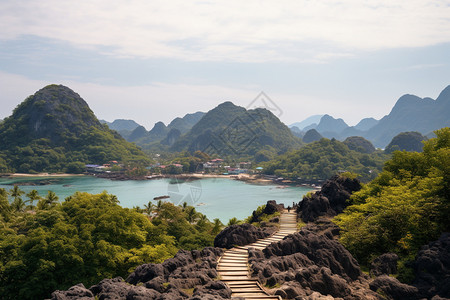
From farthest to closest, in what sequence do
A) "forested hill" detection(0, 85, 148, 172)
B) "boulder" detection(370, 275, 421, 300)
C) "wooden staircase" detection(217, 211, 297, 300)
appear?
"forested hill" detection(0, 85, 148, 172) < "wooden staircase" detection(217, 211, 297, 300) < "boulder" detection(370, 275, 421, 300)

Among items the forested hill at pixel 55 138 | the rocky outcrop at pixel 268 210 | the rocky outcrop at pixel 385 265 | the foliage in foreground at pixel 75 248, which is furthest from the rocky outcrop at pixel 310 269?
the forested hill at pixel 55 138

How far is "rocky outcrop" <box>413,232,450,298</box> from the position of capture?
35.2 feet

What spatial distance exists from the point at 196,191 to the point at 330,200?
59836 millimetres

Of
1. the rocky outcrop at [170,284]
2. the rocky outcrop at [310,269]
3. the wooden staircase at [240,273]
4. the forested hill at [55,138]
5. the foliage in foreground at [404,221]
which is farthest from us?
the forested hill at [55,138]

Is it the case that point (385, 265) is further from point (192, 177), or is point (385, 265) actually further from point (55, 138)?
point (55, 138)

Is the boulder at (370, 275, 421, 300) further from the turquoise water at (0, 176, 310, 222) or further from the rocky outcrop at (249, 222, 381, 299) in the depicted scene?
the turquoise water at (0, 176, 310, 222)

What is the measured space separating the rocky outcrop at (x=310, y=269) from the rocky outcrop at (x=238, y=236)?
2341 mm

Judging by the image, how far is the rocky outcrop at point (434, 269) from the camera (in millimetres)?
10716

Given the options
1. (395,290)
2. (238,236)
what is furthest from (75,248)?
(395,290)

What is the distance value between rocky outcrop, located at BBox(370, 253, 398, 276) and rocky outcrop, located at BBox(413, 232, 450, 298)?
31.9 inches

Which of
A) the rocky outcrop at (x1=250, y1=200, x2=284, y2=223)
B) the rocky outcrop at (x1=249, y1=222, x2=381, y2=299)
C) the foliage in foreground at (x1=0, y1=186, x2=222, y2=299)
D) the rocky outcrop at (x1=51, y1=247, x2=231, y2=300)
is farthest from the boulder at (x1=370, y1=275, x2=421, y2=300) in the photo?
the rocky outcrop at (x1=250, y1=200, x2=284, y2=223)

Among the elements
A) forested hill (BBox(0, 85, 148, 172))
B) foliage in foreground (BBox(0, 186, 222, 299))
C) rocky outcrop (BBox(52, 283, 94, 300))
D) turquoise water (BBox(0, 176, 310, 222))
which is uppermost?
forested hill (BBox(0, 85, 148, 172))

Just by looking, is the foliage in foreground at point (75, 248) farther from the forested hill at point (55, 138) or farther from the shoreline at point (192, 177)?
the forested hill at point (55, 138)

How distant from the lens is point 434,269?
11.6 m
